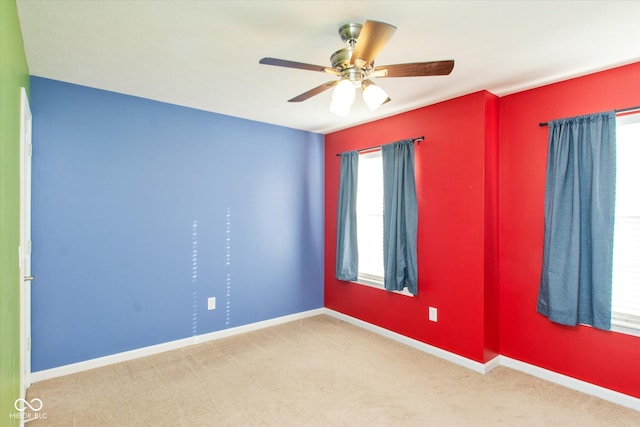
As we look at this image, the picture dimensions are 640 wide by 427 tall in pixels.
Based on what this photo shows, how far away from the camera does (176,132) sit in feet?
11.3

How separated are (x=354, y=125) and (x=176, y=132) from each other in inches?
77.8

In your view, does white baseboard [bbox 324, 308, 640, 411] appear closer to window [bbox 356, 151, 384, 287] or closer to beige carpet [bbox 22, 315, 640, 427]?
beige carpet [bbox 22, 315, 640, 427]

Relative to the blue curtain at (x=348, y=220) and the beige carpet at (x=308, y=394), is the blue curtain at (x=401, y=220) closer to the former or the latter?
the blue curtain at (x=348, y=220)

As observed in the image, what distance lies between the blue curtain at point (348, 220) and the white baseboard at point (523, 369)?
2.33ft

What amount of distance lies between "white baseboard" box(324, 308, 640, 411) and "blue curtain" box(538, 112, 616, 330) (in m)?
0.46

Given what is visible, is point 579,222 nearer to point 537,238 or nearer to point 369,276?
point 537,238

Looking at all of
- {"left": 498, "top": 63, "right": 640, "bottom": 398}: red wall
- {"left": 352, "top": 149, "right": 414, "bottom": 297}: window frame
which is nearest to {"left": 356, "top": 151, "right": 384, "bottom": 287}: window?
{"left": 352, "top": 149, "right": 414, "bottom": 297}: window frame

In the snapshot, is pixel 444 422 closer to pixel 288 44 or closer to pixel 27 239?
pixel 288 44

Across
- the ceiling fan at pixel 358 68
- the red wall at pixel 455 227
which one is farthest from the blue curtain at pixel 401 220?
the ceiling fan at pixel 358 68

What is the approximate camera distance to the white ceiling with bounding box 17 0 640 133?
1.81 meters

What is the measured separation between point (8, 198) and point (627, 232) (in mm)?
3640

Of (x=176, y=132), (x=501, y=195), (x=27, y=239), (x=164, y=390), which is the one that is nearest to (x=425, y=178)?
(x=501, y=195)

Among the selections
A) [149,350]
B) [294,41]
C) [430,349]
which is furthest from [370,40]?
[149,350]

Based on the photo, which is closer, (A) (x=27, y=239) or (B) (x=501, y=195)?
(A) (x=27, y=239)
